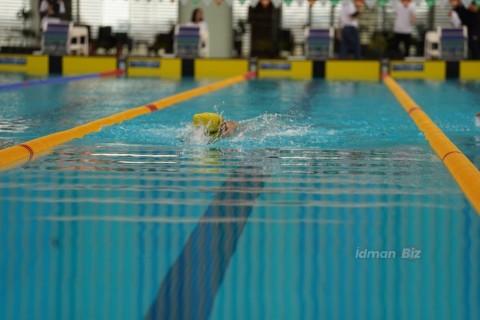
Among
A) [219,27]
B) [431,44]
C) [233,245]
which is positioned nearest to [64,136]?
[233,245]

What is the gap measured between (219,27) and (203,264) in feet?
54.1

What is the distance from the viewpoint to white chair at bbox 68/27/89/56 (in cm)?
1637

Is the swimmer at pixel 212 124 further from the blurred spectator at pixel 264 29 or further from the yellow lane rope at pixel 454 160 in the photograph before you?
the blurred spectator at pixel 264 29

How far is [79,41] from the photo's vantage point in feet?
55.1

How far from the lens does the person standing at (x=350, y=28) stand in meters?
15.2

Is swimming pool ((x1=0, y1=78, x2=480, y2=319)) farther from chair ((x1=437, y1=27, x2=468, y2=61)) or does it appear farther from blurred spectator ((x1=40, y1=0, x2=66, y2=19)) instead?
blurred spectator ((x1=40, y1=0, x2=66, y2=19))

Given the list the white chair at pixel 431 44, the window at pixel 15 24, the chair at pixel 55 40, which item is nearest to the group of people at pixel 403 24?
the white chair at pixel 431 44

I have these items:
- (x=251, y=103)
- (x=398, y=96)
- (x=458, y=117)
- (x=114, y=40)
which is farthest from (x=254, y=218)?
(x=114, y=40)

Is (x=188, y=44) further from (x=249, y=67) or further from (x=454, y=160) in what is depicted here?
(x=454, y=160)

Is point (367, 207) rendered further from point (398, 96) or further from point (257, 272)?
point (398, 96)

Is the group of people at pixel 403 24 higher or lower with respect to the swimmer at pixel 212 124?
higher

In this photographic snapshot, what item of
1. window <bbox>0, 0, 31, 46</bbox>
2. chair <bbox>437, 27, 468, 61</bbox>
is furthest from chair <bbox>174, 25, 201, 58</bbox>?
window <bbox>0, 0, 31, 46</bbox>

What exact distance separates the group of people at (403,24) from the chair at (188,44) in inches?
98.4

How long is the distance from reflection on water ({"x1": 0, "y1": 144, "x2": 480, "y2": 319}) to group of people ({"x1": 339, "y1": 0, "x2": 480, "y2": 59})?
1108 centimetres
